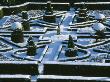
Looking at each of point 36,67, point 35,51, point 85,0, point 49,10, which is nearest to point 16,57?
point 35,51

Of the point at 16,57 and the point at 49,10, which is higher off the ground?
the point at 49,10

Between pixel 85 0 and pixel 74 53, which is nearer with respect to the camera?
pixel 74 53

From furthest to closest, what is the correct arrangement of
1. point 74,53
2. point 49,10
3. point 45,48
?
point 49,10, point 45,48, point 74,53

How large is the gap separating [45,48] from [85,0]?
12.5 m

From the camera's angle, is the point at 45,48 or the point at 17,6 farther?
the point at 17,6

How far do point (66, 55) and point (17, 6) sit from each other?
1217 centimetres

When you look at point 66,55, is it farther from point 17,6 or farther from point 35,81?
point 17,6

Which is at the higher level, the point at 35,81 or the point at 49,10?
the point at 49,10

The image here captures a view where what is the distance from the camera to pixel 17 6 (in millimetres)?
33000

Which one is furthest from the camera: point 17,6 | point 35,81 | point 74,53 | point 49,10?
point 17,6

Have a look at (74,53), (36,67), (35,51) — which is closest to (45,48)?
(35,51)

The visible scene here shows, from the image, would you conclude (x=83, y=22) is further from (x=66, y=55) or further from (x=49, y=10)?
(x=66, y=55)

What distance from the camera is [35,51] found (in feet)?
76.0

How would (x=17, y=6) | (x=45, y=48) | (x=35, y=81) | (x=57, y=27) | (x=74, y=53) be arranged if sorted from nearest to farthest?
(x=35, y=81), (x=74, y=53), (x=45, y=48), (x=57, y=27), (x=17, y=6)
